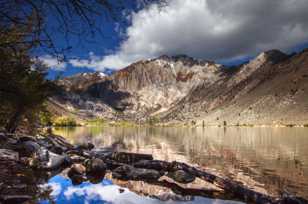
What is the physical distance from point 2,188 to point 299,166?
87.1 feet

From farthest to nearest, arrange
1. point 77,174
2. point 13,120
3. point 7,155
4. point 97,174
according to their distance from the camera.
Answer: point 13,120 < point 97,174 < point 7,155 < point 77,174

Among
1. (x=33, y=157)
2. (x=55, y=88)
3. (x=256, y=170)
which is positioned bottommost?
(x=256, y=170)

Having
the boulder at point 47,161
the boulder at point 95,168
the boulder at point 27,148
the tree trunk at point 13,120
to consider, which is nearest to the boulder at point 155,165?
the boulder at point 95,168

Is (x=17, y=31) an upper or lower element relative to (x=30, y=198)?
upper

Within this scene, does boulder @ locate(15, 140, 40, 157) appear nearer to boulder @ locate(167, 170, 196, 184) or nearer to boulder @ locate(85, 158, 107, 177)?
boulder @ locate(85, 158, 107, 177)

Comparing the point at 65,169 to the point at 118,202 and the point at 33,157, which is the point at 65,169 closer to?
the point at 33,157

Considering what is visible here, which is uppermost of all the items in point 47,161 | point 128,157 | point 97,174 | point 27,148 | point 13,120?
point 13,120

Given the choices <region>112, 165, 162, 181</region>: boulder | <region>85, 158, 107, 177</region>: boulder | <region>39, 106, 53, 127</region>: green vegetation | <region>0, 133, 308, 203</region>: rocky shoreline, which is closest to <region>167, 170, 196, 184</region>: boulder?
<region>0, 133, 308, 203</region>: rocky shoreline

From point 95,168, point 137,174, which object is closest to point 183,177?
point 137,174

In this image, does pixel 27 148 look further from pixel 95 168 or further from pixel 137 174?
pixel 137 174

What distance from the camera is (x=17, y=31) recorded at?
10.8m

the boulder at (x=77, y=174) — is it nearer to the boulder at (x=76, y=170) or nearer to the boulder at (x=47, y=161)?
the boulder at (x=76, y=170)

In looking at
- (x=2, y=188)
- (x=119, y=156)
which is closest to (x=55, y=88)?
(x=119, y=156)

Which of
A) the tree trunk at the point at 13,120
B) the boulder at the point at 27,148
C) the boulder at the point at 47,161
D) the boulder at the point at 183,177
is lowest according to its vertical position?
the boulder at the point at 183,177
